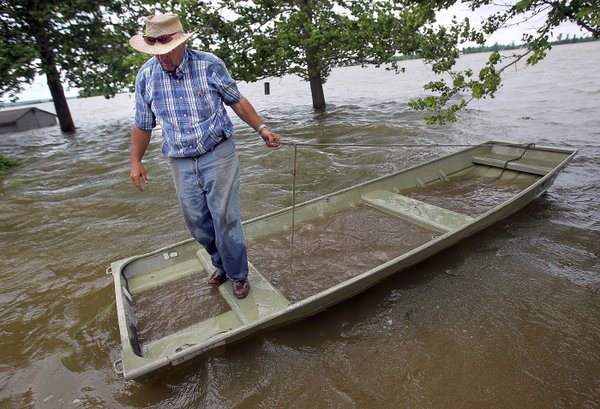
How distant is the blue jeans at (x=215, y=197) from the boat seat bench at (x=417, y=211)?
100 inches

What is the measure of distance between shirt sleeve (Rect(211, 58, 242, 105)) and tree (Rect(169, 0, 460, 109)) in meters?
6.97

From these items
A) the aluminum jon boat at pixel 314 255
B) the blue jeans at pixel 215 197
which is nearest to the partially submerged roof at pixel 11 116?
the aluminum jon boat at pixel 314 255

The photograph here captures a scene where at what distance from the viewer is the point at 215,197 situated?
3.06 metres

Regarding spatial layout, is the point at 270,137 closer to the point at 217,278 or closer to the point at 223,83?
the point at 223,83

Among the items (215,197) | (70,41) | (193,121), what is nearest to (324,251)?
(215,197)

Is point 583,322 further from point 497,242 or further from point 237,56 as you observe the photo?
point 237,56

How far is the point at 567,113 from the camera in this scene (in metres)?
12.3

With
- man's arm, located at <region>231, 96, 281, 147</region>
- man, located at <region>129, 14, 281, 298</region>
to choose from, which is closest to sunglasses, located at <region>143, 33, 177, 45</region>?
man, located at <region>129, 14, 281, 298</region>

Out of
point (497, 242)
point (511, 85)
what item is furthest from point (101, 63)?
point (511, 85)

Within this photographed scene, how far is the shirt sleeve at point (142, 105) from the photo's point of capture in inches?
114

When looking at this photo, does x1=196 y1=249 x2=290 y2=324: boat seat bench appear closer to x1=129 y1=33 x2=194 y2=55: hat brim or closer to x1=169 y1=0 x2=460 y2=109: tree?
x1=129 y1=33 x2=194 y2=55: hat brim

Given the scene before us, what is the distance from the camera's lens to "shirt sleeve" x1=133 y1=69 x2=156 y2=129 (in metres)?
2.90

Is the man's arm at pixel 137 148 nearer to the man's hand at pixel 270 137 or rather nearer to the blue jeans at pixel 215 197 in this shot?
the blue jeans at pixel 215 197

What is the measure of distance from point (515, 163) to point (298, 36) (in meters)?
7.71
